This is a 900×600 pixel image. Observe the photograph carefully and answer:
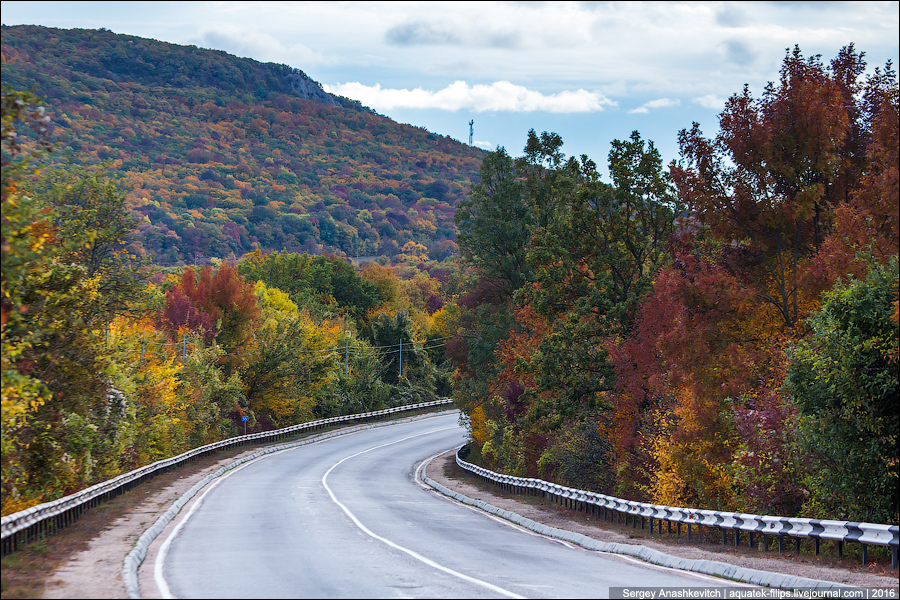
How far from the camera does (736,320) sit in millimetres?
24469

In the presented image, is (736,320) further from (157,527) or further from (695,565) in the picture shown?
(157,527)

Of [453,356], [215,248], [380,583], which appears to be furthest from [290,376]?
[215,248]

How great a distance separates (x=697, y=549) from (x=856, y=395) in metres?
4.28

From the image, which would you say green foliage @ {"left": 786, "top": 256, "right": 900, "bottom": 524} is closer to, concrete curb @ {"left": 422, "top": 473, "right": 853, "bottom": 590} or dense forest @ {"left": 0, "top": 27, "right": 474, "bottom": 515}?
concrete curb @ {"left": 422, "top": 473, "right": 853, "bottom": 590}

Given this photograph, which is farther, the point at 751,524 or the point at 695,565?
the point at 751,524

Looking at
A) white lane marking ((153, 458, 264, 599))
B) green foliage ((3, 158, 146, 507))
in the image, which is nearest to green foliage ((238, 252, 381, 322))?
white lane marking ((153, 458, 264, 599))

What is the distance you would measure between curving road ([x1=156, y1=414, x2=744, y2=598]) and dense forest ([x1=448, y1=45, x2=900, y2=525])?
515cm

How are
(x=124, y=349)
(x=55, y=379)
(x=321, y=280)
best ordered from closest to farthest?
(x=55, y=379) < (x=124, y=349) < (x=321, y=280)

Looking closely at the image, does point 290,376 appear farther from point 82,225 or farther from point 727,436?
point 727,436

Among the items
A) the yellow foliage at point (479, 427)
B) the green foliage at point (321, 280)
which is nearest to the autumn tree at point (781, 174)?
the yellow foliage at point (479, 427)

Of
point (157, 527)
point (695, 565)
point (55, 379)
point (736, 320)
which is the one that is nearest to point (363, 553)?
point (695, 565)

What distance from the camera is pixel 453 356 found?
51.2 meters

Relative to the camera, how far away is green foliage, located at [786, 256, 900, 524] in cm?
1504

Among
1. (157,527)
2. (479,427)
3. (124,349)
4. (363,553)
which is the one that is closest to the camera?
(363,553)
